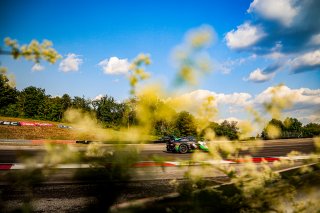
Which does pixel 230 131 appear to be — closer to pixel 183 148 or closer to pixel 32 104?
pixel 183 148

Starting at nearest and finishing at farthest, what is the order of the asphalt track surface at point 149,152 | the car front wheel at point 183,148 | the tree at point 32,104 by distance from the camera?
the asphalt track surface at point 149,152, the car front wheel at point 183,148, the tree at point 32,104

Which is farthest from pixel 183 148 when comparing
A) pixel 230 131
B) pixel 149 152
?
pixel 230 131

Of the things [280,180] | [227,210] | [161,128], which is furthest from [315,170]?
[161,128]

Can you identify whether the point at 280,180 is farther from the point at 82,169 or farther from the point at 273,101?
the point at 82,169

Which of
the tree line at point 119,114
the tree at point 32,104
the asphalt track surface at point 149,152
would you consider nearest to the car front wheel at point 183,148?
the asphalt track surface at point 149,152

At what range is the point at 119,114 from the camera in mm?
1096

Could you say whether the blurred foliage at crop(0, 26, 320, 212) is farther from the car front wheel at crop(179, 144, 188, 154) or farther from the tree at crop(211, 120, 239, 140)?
the car front wheel at crop(179, 144, 188, 154)

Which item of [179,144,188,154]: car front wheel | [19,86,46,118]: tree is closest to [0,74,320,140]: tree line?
[19,86,46,118]: tree

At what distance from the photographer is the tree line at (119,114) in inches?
41.1

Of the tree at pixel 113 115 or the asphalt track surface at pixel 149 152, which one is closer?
the asphalt track surface at pixel 149 152

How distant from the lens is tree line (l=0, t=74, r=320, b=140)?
3.43ft

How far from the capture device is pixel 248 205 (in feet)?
3.35

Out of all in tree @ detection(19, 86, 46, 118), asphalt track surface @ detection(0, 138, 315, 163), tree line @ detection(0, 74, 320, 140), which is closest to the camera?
asphalt track surface @ detection(0, 138, 315, 163)

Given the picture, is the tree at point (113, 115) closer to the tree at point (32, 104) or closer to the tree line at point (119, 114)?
the tree line at point (119, 114)
